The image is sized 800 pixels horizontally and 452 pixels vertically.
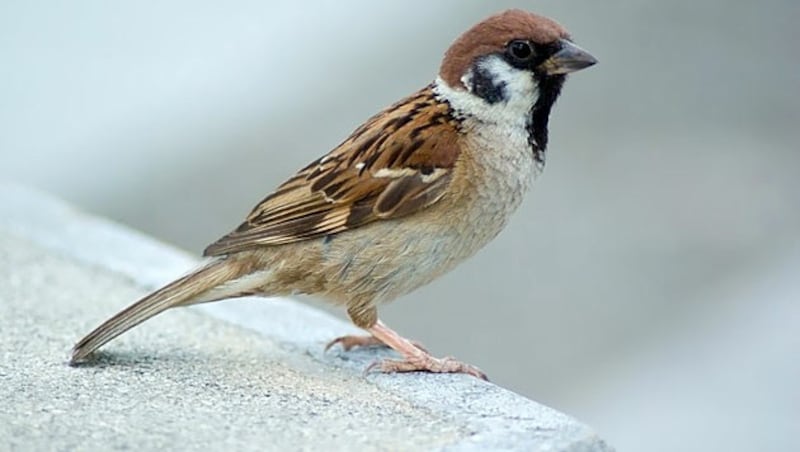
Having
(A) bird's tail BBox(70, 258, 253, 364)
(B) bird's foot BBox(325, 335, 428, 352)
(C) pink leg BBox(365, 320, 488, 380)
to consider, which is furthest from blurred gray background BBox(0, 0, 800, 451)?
(A) bird's tail BBox(70, 258, 253, 364)

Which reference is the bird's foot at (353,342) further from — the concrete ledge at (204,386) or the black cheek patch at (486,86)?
the black cheek patch at (486,86)

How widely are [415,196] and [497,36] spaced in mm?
405

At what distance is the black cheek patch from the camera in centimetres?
336

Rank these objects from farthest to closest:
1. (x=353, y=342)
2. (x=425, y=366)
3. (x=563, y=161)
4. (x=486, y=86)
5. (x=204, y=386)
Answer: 1. (x=563, y=161)
2. (x=353, y=342)
3. (x=486, y=86)
4. (x=425, y=366)
5. (x=204, y=386)

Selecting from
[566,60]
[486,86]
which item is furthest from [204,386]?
[566,60]

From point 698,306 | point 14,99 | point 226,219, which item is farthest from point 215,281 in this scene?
point 14,99

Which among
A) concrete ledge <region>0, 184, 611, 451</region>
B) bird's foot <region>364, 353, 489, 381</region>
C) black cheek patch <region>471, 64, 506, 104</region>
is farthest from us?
black cheek patch <region>471, 64, 506, 104</region>

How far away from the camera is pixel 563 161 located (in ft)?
20.9

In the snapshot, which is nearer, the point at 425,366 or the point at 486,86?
the point at 425,366

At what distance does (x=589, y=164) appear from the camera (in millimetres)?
6344

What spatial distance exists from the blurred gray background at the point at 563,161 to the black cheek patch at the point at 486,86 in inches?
63.5

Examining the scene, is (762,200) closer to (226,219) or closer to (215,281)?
(226,219)

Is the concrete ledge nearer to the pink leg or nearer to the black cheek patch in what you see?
the pink leg

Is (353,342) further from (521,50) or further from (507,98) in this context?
(521,50)
